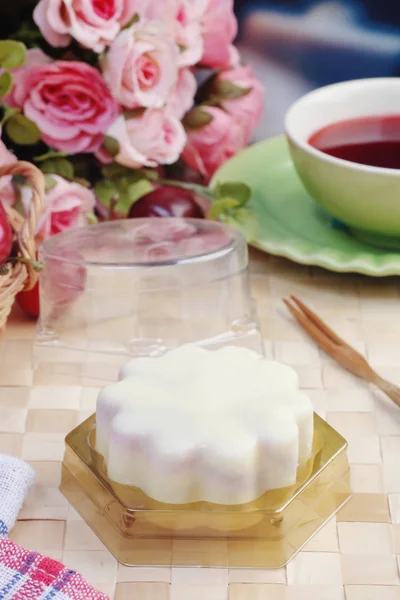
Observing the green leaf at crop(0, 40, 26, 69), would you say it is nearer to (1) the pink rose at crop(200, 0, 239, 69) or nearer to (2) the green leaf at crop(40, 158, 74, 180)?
(2) the green leaf at crop(40, 158, 74, 180)

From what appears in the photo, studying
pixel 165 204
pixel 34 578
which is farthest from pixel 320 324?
pixel 34 578

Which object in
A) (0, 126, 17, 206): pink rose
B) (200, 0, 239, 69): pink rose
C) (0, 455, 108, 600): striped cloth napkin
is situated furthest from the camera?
(200, 0, 239, 69): pink rose

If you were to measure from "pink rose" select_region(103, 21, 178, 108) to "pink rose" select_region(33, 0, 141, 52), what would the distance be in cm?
2

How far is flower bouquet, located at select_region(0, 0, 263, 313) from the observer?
3.31ft

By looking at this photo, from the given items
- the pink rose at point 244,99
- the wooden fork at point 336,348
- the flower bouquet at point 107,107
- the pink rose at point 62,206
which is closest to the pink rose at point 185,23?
the flower bouquet at point 107,107

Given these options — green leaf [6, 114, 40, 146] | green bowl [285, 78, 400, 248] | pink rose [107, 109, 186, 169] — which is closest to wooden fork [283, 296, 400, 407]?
green bowl [285, 78, 400, 248]

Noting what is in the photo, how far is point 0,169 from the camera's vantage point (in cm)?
93

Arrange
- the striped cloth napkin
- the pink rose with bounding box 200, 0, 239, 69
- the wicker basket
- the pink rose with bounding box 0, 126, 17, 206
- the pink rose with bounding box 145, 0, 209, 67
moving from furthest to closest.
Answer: the pink rose with bounding box 200, 0, 239, 69 < the pink rose with bounding box 145, 0, 209, 67 < the pink rose with bounding box 0, 126, 17, 206 < the wicker basket < the striped cloth napkin

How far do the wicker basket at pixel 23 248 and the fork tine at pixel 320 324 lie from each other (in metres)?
0.31

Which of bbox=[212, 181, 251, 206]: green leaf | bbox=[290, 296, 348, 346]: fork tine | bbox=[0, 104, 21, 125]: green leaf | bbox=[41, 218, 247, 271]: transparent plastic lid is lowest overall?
bbox=[290, 296, 348, 346]: fork tine

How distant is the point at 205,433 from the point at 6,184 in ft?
1.37

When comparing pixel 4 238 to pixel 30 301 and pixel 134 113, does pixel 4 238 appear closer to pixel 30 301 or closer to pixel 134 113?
pixel 30 301

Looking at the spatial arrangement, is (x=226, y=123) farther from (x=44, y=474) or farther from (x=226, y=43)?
(x=44, y=474)

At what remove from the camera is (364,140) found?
1.12 meters
